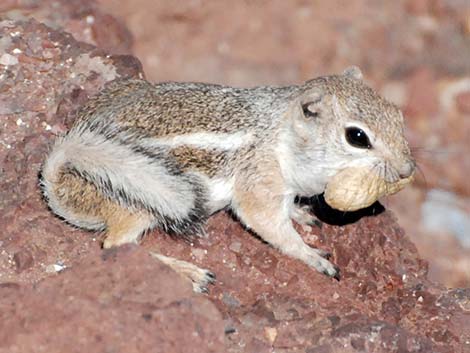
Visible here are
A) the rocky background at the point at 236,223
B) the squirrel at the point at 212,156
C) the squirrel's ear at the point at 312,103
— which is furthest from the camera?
the squirrel's ear at the point at 312,103

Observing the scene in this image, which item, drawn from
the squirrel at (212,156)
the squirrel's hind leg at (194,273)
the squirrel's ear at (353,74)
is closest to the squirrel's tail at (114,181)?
the squirrel at (212,156)

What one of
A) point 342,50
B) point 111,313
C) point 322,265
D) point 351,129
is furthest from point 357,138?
point 342,50

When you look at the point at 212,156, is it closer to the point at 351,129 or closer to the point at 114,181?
the point at 114,181

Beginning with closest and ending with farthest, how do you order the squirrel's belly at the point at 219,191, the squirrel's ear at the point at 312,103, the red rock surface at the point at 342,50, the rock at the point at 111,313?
the rock at the point at 111,313, the squirrel's ear at the point at 312,103, the squirrel's belly at the point at 219,191, the red rock surface at the point at 342,50

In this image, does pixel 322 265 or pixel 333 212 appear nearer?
pixel 322 265

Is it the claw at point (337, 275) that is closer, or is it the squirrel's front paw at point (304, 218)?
the claw at point (337, 275)

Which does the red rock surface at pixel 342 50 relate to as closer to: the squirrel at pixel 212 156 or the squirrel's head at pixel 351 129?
the squirrel at pixel 212 156

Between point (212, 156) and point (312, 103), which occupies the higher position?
point (312, 103)
